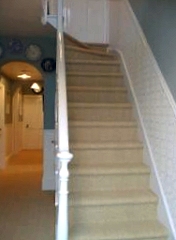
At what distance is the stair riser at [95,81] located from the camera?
4.04m

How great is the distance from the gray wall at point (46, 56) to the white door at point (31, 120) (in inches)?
238

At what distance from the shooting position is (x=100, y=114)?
11.8 feet

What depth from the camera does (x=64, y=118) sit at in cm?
227

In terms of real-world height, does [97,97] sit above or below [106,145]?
above

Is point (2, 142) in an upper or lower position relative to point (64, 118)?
lower

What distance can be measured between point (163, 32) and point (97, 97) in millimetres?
1254

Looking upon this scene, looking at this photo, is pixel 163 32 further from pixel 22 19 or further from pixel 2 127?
pixel 2 127

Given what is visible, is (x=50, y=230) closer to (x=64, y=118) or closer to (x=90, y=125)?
(x=90, y=125)

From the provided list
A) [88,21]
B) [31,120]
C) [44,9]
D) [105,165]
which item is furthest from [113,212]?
[31,120]

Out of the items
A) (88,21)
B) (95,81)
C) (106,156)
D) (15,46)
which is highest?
(88,21)

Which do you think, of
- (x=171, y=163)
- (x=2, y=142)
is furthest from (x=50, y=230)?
(x=2, y=142)

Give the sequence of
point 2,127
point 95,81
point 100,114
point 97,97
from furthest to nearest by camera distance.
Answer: point 2,127 < point 95,81 < point 97,97 < point 100,114

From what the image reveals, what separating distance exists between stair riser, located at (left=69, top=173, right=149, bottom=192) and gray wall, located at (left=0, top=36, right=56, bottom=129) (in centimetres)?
286

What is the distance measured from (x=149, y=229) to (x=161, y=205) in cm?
25
